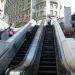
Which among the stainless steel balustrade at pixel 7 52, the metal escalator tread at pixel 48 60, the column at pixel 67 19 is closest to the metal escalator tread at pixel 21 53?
the stainless steel balustrade at pixel 7 52

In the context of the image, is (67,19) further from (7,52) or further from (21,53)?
(7,52)

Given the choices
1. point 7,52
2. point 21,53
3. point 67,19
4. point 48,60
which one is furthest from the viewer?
point 67,19

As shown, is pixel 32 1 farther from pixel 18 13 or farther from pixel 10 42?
pixel 10 42

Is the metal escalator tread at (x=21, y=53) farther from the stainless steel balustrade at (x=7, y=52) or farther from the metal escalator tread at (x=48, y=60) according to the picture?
the metal escalator tread at (x=48, y=60)

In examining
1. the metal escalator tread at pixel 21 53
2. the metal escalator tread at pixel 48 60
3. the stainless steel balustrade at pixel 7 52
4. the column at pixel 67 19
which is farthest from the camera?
the column at pixel 67 19

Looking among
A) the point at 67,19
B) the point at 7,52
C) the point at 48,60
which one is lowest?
the point at 48,60

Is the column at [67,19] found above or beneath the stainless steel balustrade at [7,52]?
above

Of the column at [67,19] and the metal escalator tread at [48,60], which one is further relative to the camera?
the column at [67,19]

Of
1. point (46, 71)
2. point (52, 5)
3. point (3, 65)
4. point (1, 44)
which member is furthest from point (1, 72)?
point (52, 5)

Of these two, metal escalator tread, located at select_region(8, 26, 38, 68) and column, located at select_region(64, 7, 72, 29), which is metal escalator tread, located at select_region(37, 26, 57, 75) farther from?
column, located at select_region(64, 7, 72, 29)

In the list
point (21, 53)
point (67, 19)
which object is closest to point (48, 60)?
point (21, 53)

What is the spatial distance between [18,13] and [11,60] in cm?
6805

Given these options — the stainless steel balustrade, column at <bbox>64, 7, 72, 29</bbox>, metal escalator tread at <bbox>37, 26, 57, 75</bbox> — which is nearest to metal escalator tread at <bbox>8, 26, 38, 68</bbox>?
the stainless steel balustrade

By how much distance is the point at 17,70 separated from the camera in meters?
7.36
